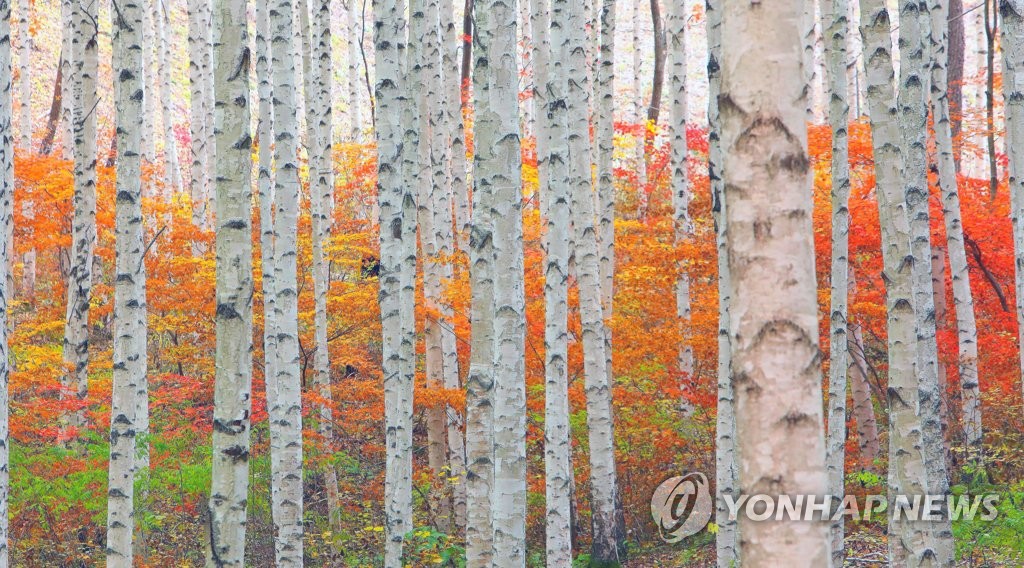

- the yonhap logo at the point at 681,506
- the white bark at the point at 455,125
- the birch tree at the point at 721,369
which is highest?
the white bark at the point at 455,125

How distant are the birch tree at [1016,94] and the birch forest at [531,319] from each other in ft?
0.10

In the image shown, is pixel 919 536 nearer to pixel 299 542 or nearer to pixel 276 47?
pixel 299 542

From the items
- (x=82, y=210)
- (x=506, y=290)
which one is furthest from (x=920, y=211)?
(x=82, y=210)

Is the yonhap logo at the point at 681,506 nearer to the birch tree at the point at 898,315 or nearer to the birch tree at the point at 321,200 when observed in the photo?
the birch tree at the point at 321,200

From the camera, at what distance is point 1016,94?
5719mm

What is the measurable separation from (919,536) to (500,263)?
108 inches

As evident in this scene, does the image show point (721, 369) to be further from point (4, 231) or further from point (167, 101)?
point (167, 101)

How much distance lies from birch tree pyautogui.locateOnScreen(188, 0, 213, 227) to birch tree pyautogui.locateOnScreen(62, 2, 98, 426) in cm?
475

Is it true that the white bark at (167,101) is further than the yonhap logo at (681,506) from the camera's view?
Yes

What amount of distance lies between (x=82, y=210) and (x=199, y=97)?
711 cm

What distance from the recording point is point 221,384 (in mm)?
4461

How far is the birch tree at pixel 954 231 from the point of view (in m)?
8.61

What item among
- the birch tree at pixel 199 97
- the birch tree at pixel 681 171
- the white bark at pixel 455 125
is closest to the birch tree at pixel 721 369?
the birch tree at pixel 681 171

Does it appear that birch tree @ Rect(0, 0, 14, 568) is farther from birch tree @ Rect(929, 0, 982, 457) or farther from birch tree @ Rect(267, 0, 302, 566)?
birch tree @ Rect(929, 0, 982, 457)
